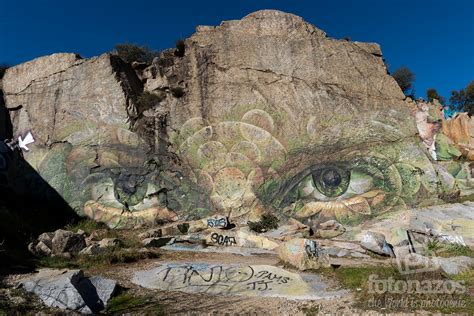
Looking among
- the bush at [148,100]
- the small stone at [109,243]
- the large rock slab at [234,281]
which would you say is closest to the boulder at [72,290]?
the large rock slab at [234,281]

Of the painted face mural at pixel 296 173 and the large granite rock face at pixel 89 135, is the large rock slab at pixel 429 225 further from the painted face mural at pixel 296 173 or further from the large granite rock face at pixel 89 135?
the large granite rock face at pixel 89 135

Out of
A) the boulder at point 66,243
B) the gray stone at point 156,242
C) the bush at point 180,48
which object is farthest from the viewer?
the bush at point 180,48

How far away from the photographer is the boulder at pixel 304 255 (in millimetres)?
9461

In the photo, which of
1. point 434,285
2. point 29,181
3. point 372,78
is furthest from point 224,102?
point 434,285

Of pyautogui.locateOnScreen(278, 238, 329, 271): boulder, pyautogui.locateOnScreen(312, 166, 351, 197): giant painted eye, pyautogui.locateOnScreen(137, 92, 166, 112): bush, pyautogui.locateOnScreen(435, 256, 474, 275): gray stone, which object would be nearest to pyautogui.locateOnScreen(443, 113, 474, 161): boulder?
pyautogui.locateOnScreen(312, 166, 351, 197): giant painted eye

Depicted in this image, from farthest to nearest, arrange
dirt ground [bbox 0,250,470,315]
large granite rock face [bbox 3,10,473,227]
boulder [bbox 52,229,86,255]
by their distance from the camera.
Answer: large granite rock face [bbox 3,10,473,227] → boulder [bbox 52,229,86,255] → dirt ground [bbox 0,250,470,315]

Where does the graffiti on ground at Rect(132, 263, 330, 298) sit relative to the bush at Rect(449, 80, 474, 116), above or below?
below

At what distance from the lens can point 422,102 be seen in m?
19.5

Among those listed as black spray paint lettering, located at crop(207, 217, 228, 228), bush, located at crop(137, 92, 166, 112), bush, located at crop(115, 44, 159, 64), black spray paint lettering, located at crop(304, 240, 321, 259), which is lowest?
black spray paint lettering, located at crop(207, 217, 228, 228)

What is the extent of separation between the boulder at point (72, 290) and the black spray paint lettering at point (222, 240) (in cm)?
700

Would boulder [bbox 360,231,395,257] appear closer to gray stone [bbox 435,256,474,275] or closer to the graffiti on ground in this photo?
gray stone [bbox 435,256,474,275]

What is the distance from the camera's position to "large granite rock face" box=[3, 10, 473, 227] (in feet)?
56.5

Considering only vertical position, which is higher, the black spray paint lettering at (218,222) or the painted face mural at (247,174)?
the painted face mural at (247,174)

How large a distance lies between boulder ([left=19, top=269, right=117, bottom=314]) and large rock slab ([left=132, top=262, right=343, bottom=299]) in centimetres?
131
